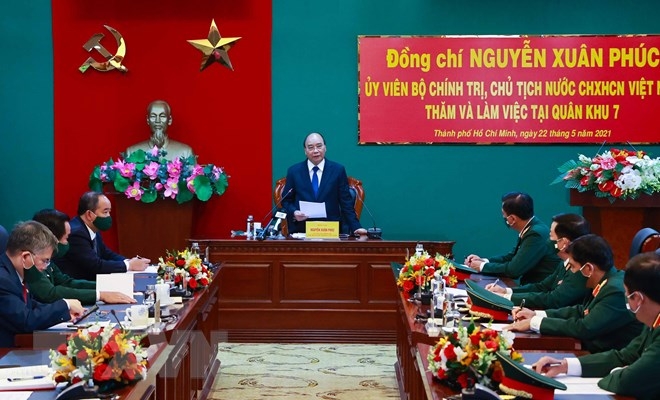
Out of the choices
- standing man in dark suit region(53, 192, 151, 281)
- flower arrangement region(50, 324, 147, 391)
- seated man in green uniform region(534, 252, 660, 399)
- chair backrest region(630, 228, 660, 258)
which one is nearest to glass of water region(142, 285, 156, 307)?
flower arrangement region(50, 324, 147, 391)

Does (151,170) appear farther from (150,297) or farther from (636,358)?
(636,358)

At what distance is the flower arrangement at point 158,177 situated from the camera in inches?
311

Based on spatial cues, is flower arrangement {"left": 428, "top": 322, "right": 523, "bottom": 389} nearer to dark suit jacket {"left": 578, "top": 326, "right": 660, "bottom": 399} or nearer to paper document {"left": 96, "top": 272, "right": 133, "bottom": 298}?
dark suit jacket {"left": 578, "top": 326, "right": 660, "bottom": 399}

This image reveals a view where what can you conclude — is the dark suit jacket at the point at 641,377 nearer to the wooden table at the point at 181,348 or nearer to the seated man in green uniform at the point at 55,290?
the wooden table at the point at 181,348

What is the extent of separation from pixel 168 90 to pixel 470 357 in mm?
6503

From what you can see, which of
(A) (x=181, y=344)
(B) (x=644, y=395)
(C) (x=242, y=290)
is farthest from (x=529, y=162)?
(B) (x=644, y=395)

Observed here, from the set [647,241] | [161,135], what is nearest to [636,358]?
[647,241]

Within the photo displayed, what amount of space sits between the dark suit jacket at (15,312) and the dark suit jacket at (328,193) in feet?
12.5

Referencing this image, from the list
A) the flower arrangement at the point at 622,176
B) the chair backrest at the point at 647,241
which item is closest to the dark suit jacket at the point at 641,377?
the chair backrest at the point at 647,241

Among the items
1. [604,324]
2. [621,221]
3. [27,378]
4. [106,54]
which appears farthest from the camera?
[106,54]

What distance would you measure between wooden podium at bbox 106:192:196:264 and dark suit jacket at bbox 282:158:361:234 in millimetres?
1029

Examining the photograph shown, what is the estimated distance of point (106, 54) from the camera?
868cm

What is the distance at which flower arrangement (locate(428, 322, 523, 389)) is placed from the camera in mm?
2736

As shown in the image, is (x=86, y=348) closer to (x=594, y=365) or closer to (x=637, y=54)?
(x=594, y=365)
